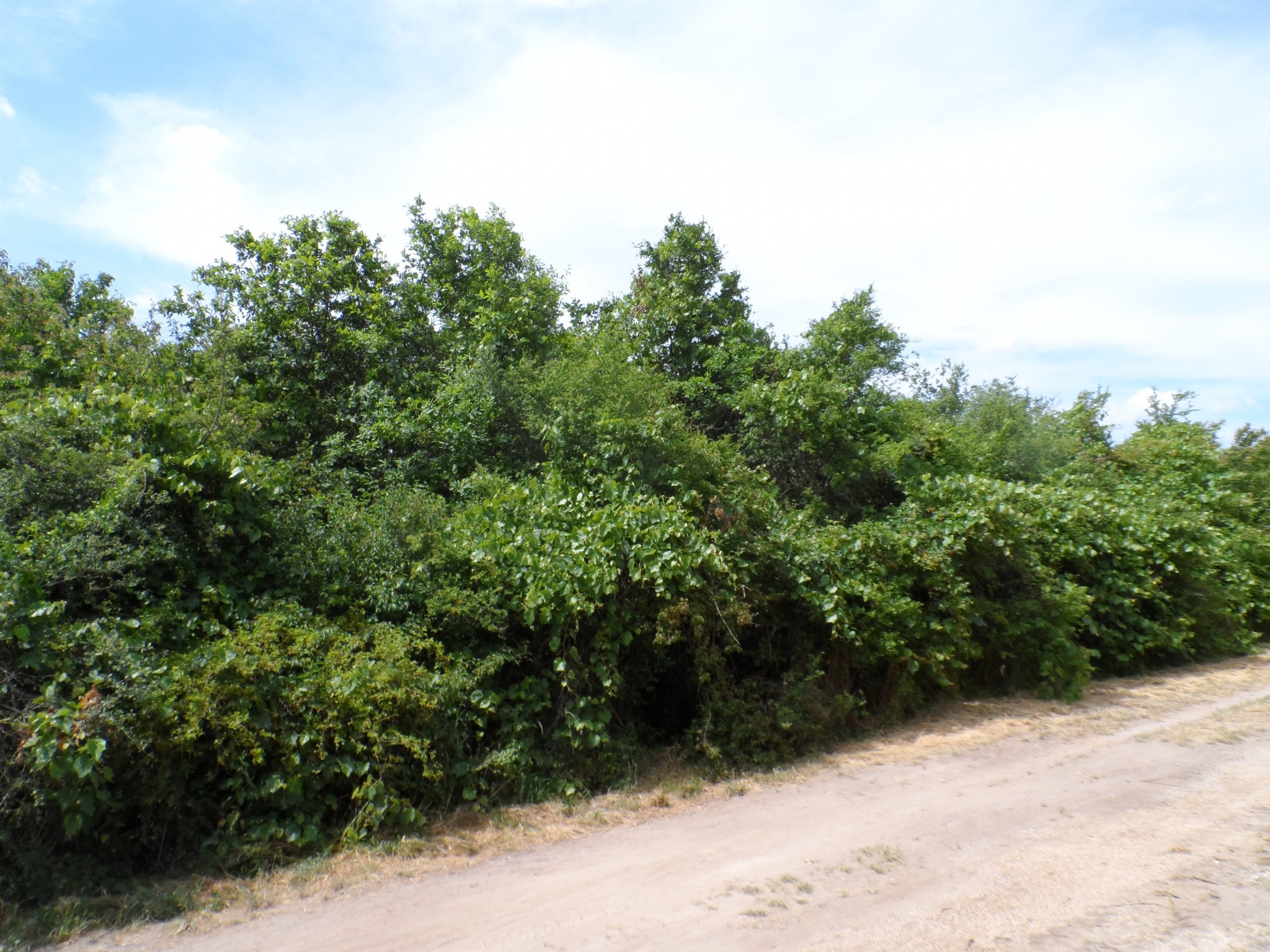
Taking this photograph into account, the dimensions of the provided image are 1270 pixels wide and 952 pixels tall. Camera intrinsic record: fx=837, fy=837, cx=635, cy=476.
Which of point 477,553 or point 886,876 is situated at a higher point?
point 477,553

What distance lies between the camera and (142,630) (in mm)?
5934

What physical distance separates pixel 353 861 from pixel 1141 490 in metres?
14.7

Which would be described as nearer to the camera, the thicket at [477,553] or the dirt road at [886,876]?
the dirt road at [886,876]

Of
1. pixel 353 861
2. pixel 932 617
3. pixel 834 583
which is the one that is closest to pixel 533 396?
pixel 834 583

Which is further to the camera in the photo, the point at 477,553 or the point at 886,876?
the point at 477,553

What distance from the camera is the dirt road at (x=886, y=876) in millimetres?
4586

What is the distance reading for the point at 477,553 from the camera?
7617 millimetres

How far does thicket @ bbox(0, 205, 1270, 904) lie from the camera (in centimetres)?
567

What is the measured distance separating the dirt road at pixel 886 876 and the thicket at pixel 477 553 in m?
0.89

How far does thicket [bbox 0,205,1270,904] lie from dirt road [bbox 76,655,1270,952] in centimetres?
89

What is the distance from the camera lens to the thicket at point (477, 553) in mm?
5672

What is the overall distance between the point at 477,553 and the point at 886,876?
422cm

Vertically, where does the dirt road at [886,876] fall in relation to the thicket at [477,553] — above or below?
below

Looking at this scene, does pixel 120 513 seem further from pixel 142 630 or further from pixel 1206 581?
pixel 1206 581
